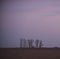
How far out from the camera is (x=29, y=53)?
279 cm

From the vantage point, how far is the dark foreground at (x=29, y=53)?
9.02 feet

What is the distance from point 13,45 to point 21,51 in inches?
7.6

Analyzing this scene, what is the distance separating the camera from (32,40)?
115 inches

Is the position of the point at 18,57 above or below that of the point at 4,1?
below

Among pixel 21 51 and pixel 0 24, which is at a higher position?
pixel 0 24

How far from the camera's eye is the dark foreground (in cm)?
275

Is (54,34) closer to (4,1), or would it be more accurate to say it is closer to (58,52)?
(58,52)

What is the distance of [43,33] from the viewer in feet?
9.81

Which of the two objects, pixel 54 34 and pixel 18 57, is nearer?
pixel 18 57

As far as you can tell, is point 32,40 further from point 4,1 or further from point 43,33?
point 4,1

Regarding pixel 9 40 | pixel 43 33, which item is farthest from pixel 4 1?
pixel 43 33

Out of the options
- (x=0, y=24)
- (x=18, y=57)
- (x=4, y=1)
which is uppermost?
(x=4, y=1)

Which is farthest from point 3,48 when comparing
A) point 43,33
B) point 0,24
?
point 43,33

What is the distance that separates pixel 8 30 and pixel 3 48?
341 millimetres
